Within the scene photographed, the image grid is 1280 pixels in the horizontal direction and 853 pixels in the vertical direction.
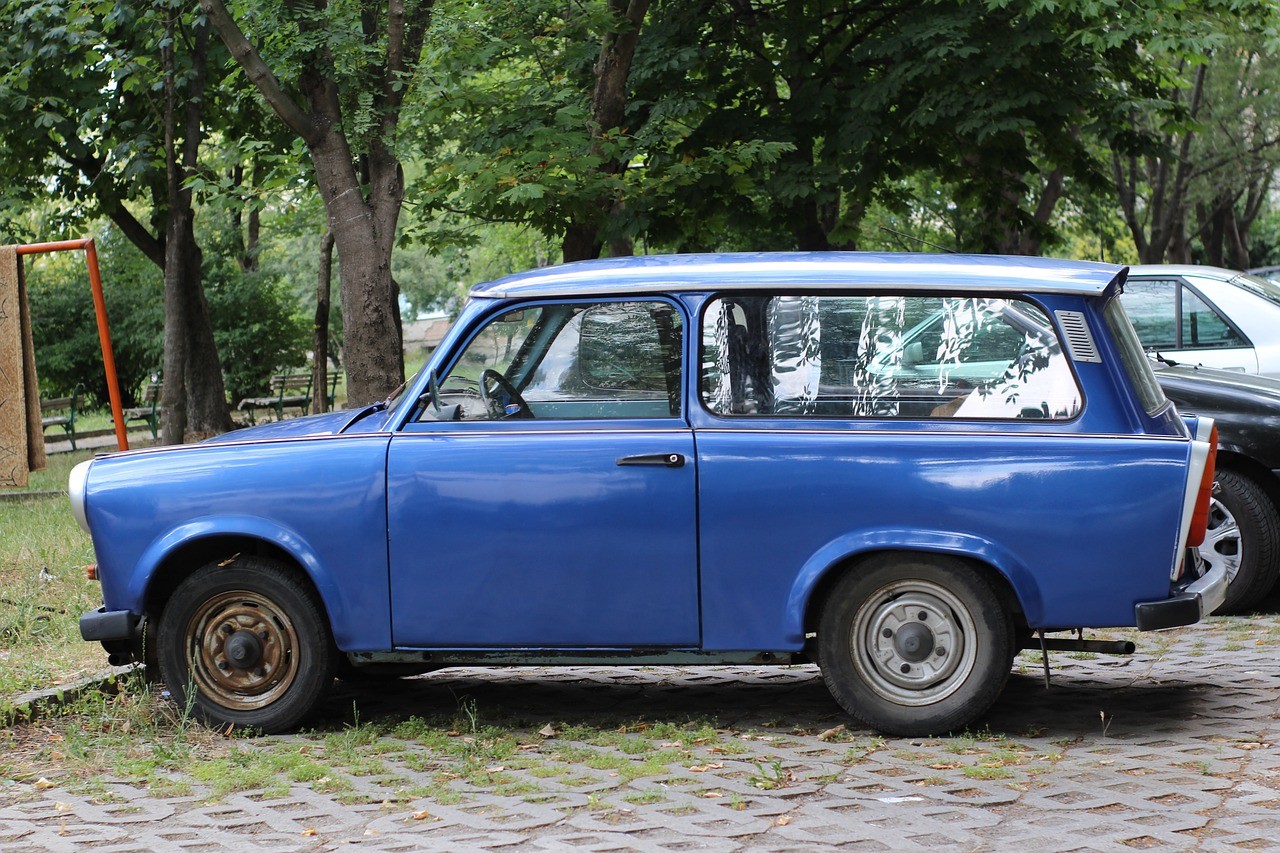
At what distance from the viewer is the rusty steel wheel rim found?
6258 millimetres

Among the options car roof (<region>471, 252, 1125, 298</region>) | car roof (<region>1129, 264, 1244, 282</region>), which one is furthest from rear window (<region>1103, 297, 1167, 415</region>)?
car roof (<region>1129, 264, 1244, 282</region>)

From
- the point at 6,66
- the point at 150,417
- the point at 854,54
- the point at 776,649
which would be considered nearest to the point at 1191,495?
the point at 776,649

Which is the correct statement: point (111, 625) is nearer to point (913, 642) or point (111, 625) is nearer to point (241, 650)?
point (241, 650)

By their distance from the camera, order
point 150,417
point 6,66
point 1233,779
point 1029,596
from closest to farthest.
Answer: point 1233,779 < point 1029,596 < point 6,66 < point 150,417

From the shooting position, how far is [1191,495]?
5570 mm

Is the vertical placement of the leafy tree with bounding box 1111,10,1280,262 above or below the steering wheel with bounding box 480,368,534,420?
above

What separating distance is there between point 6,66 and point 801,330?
1426 cm

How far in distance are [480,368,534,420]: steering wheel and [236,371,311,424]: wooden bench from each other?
20.5 meters

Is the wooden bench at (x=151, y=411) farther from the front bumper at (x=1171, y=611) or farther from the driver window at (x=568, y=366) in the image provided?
the front bumper at (x=1171, y=611)

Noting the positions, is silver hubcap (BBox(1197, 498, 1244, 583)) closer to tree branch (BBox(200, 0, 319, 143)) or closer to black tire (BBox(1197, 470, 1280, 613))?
black tire (BBox(1197, 470, 1280, 613))

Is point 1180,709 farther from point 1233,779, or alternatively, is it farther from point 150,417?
point 150,417

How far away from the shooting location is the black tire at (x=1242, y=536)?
27.3 ft

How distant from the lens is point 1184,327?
32.0 ft

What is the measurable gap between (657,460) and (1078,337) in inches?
66.5
